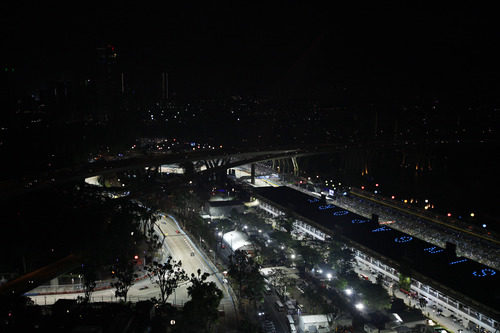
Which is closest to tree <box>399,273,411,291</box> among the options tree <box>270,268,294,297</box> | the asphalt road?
tree <box>270,268,294,297</box>

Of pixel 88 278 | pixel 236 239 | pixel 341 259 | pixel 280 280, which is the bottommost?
pixel 280 280

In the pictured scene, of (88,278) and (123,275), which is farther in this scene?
(123,275)

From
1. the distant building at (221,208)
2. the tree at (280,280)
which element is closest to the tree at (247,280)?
the tree at (280,280)

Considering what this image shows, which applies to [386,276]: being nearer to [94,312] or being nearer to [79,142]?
[94,312]

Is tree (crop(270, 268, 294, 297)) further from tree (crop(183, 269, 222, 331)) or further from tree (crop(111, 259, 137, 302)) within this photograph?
tree (crop(111, 259, 137, 302))

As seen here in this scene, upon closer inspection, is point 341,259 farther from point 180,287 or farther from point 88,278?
point 88,278

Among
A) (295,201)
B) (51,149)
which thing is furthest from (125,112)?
(295,201)

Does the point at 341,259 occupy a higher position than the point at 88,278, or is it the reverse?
the point at 88,278

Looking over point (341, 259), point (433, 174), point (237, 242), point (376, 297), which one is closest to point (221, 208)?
point (237, 242)
